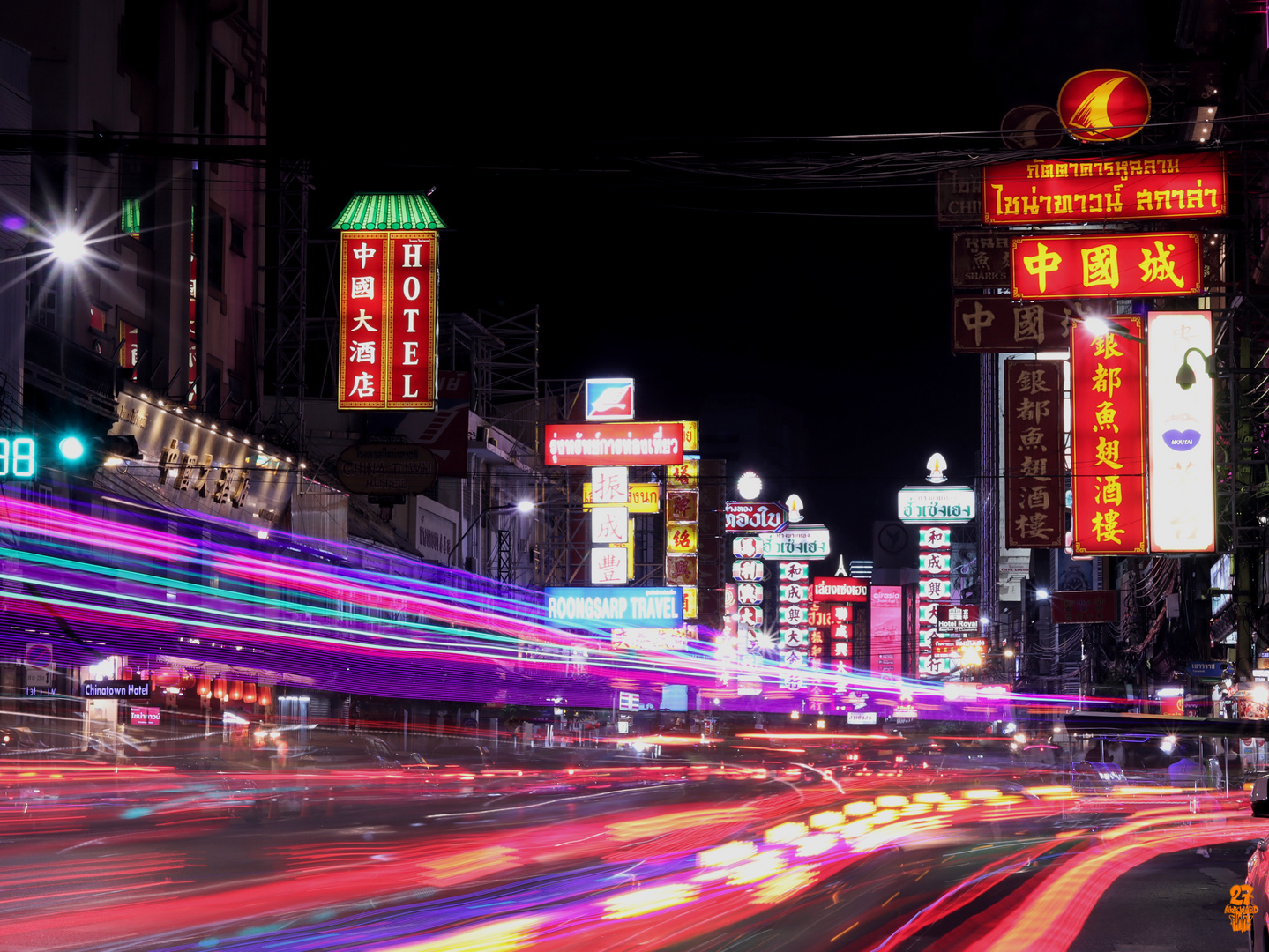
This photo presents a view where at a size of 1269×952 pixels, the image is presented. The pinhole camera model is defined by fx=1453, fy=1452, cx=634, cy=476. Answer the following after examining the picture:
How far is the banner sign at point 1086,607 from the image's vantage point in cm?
5075

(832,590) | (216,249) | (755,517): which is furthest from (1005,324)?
(832,590)

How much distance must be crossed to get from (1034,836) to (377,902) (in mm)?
15411

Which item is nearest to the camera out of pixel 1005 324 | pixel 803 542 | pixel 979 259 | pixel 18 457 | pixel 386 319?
pixel 18 457

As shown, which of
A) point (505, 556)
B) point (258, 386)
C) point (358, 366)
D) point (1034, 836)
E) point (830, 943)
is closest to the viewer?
point (830, 943)

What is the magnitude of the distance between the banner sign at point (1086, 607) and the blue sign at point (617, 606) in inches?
564

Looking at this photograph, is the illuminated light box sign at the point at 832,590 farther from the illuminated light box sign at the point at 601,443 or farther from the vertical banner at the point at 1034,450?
the vertical banner at the point at 1034,450

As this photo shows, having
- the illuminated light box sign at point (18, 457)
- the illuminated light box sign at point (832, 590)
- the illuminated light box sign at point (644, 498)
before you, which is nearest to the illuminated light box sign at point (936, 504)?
the illuminated light box sign at point (832, 590)

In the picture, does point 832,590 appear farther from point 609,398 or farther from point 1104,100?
point 1104,100

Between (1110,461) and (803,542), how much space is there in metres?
109

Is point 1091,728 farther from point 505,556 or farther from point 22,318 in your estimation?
point 505,556

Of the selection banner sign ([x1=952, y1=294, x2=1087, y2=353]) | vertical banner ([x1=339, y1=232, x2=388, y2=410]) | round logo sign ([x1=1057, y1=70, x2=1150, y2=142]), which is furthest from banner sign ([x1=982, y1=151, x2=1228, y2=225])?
vertical banner ([x1=339, y1=232, x2=388, y2=410])

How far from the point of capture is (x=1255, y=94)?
32.8 m

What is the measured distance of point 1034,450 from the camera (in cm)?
3125

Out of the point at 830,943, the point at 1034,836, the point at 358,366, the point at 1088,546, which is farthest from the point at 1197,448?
the point at 830,943
